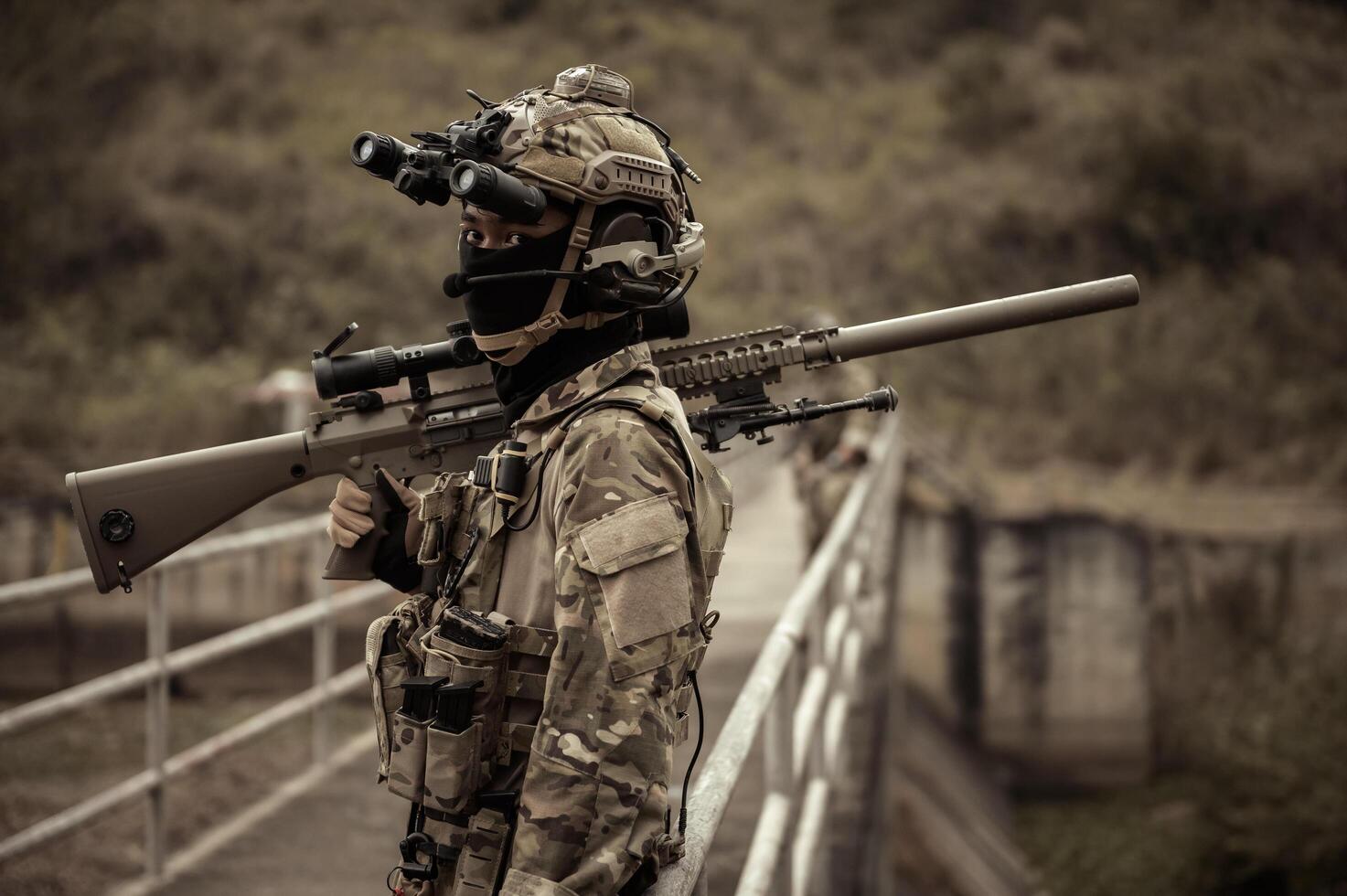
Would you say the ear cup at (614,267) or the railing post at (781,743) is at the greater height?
the ear cup at (614,267)

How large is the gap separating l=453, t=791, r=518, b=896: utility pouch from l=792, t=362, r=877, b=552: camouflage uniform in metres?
6.27

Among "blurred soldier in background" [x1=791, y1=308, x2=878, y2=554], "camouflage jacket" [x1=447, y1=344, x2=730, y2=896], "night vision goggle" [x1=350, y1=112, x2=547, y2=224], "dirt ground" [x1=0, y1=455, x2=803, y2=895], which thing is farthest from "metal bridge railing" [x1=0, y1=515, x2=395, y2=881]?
"blurred soldier in background" [x1=791, y1=308, x2=878, y2=554]

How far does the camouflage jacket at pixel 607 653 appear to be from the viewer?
1.75 meters

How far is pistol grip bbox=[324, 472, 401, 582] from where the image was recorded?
7.63 ft

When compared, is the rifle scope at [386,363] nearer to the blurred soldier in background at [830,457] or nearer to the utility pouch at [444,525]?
the utility pouch at [444,525]

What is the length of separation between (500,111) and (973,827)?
1409cm

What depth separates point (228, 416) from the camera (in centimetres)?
2106

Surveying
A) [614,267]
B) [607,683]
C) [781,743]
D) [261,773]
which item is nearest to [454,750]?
[607,683]

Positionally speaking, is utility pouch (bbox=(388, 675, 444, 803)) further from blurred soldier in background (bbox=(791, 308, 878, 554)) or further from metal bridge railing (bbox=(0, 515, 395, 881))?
blurred soldier in background (bbox=(791, 308, 878, 554))

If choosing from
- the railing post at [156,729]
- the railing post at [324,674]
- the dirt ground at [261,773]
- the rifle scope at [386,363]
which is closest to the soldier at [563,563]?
A: the rifle scope at [386,363]

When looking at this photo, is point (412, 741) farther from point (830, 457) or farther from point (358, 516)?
point (830, 457)

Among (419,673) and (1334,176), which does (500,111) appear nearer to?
(419,673)

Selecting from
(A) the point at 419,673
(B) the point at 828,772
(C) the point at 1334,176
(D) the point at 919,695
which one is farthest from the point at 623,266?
(C) the point at 1334,176

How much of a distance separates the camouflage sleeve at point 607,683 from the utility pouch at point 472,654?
124 millimetres
